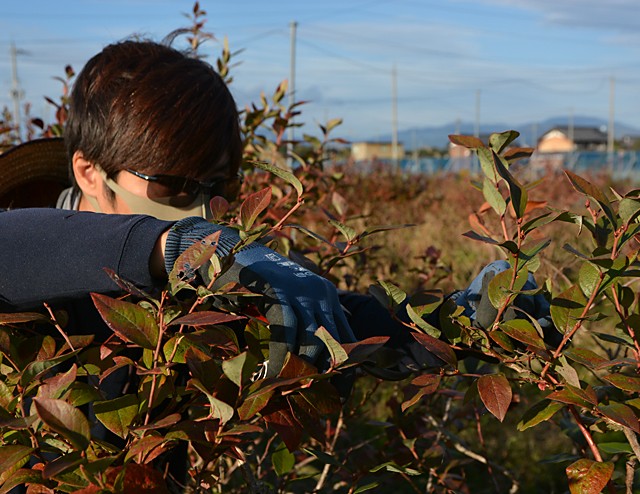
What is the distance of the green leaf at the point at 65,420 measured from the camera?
0.69 m

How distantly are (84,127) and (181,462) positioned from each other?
651mm

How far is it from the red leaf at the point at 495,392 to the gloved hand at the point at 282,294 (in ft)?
0.59

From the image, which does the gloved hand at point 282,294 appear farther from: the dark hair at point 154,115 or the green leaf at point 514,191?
the dark hair at point 154,115

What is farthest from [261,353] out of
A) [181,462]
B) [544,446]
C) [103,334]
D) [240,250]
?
[544,446]

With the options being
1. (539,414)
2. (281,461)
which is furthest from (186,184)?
(539,414)

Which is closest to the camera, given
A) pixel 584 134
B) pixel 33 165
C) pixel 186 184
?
pixel 186 184

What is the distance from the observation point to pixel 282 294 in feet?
2.74

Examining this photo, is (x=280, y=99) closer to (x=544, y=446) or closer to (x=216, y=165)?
(x=216, y=165)

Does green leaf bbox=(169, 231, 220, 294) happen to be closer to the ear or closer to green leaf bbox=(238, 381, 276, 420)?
green leaf bbox=(238, 381, 276, 420)

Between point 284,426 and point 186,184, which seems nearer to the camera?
point 284,426

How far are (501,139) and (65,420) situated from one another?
0.60m

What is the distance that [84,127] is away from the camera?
134cm

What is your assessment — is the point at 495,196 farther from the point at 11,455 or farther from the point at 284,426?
the point at 11,455

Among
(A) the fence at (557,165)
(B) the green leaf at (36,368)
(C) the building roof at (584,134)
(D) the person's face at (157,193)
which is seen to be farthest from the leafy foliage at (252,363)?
(C) the building roof at (584,134)
